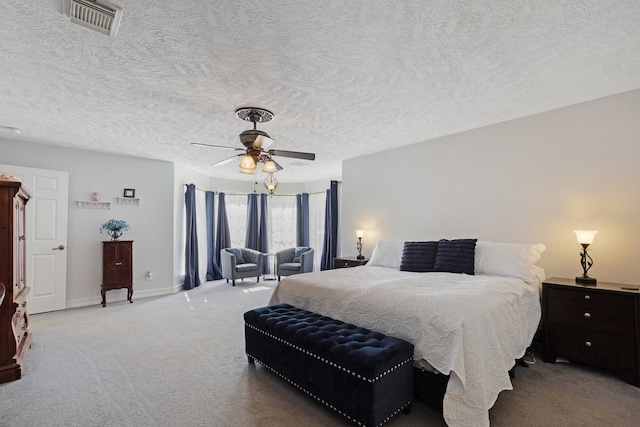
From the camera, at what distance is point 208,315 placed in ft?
14.5

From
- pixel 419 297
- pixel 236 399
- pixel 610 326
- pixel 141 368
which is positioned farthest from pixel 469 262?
pixel 141 368

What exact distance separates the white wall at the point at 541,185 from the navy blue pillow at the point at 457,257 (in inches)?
24.4

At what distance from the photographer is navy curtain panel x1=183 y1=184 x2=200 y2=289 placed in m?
6.35

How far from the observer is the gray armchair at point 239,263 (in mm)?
6613

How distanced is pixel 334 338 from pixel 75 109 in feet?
11.7

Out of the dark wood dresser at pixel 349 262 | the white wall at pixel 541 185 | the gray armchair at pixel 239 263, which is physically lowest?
the gray armchair at pixel 239 263

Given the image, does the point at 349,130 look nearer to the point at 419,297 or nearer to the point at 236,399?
the point at 419,297

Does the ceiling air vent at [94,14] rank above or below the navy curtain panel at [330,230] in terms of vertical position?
above

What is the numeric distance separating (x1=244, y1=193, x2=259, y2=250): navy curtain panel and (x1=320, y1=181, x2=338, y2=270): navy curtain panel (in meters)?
2.01

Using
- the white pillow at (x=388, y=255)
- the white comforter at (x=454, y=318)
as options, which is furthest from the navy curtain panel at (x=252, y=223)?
the white comforter at (x=454, y=318)

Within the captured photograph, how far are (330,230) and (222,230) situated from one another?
2.72 meters

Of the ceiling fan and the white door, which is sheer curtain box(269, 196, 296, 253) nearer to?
the white door

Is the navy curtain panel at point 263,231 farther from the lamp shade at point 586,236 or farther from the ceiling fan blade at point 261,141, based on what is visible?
the lamp shade at point 586,236

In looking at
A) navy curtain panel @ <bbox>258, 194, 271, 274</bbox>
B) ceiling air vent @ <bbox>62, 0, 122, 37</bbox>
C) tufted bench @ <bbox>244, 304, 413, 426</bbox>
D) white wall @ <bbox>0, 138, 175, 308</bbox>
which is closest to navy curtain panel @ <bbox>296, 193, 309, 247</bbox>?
navy curtain panel @ <bbox>258, 194, 271, 274</bbox>
